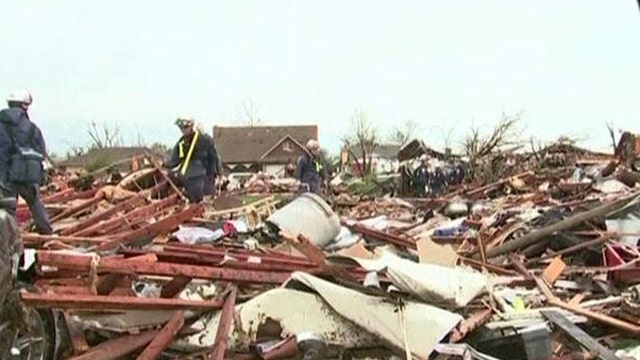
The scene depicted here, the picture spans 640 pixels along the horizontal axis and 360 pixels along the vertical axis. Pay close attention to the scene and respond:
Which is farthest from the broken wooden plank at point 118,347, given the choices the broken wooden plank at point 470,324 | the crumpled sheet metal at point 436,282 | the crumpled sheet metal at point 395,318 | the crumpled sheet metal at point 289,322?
the broken wooden plank at point 470,324

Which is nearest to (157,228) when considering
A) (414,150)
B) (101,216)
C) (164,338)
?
(101,216)

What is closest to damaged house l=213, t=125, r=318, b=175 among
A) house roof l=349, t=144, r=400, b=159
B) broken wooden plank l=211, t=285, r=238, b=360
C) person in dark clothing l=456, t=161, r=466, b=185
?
house roof l=349, t=144, r=400, b=159

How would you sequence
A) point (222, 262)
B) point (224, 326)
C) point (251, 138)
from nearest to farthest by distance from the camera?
point (224, 326) < point (222, 262) < point (251, 138)

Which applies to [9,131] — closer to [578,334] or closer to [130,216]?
[130,216]

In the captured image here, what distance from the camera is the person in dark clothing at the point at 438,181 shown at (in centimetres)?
2470

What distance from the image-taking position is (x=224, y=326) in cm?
493

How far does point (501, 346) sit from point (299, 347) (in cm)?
128

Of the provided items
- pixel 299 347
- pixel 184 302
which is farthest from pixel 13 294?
pixel 299 347

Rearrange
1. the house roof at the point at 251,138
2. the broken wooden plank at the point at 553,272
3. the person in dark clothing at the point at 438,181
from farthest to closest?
1. the house roof at the point at 251,138
2. the person in dark clothing at the point at 438,181
3. the broken wooden plank at the point at 553,272

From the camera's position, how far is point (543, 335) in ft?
16.9

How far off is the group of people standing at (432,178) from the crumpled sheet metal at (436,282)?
18193 mm

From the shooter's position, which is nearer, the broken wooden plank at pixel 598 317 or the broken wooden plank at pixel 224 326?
the broken wooden plank at pixel 224 326

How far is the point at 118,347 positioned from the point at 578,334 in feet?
9.39

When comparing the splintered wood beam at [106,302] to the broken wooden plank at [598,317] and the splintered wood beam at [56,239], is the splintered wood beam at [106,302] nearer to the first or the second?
the splintered wood beam at [56,239]
